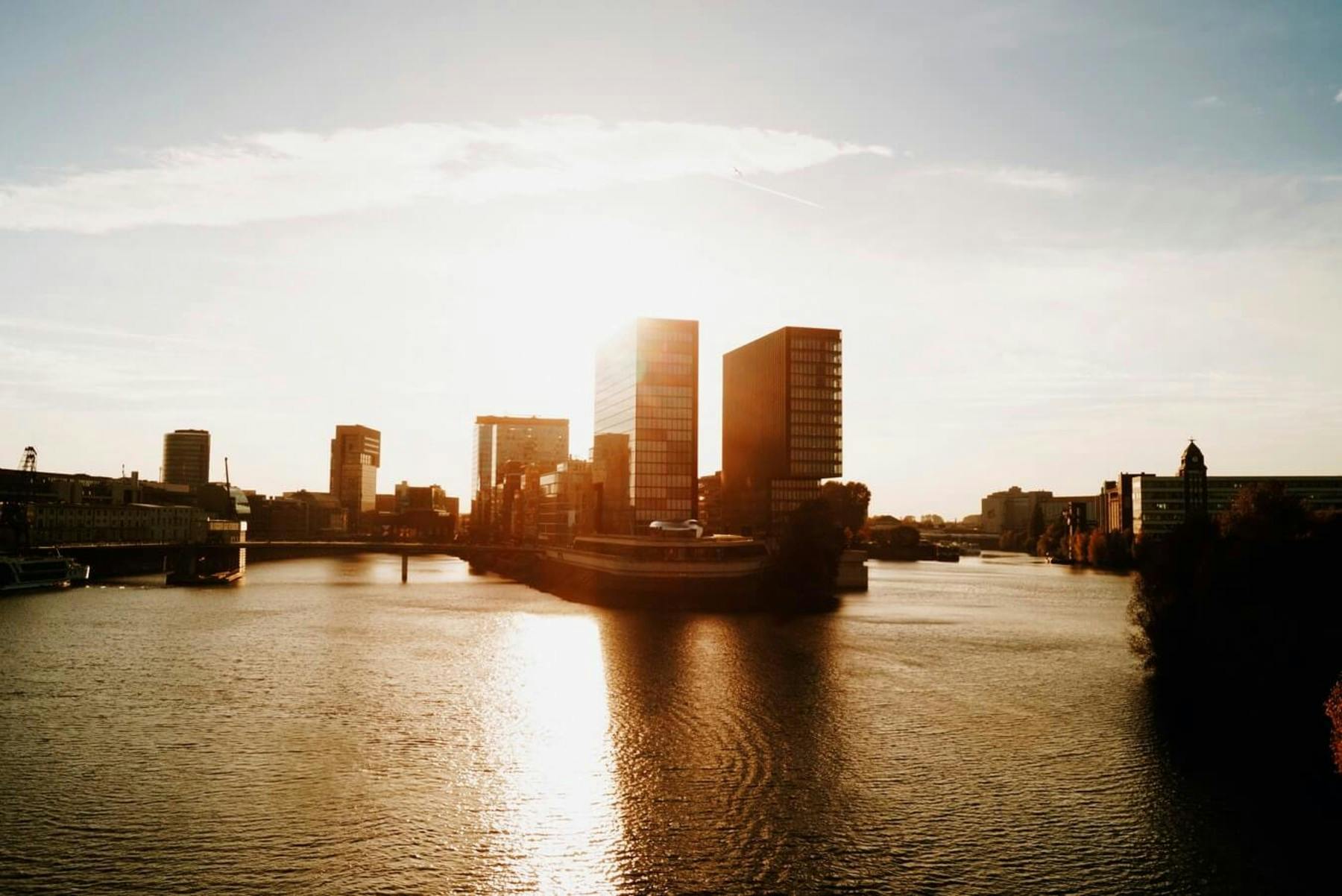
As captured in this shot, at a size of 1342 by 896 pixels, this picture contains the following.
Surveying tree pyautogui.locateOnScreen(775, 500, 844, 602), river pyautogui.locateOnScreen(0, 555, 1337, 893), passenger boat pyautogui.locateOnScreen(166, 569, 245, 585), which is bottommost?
passenger boat pyautogui.locateOnScreen(166, 569, 245, 585)

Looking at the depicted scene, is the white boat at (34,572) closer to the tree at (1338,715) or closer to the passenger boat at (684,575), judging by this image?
the passenger boat at (684,575)

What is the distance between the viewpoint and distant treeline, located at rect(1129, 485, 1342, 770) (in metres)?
47.0

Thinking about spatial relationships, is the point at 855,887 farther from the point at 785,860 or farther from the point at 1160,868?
the point at 1160,868

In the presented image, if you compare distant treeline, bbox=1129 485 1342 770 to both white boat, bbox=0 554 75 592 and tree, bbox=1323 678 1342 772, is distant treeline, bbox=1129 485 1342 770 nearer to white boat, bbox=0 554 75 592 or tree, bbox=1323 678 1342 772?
tree, bbox=1323 678 1342 772

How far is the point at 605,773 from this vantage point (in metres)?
41.6

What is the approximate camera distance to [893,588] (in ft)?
483

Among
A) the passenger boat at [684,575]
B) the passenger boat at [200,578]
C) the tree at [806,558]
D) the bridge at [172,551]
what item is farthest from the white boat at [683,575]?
the passenger boat at [200,578]

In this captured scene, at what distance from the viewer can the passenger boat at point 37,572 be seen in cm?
12781

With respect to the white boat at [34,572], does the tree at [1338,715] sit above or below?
above

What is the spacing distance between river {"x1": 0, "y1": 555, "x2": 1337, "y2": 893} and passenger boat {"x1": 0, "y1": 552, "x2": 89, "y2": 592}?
58.4m

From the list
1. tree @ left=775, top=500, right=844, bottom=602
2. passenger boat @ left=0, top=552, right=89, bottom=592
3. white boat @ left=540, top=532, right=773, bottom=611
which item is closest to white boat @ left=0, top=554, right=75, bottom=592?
passenger boat @ left=0, top=552, right=89, bottom=592

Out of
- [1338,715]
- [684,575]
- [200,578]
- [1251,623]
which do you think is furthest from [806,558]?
[200,578]

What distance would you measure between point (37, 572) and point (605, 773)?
403 feet

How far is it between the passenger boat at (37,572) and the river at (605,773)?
58.4 metres
